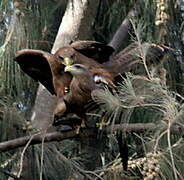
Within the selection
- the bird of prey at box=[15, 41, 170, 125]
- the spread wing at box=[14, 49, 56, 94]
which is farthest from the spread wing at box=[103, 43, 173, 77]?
A: the spread wing at box=[14, 49, 56, 94]

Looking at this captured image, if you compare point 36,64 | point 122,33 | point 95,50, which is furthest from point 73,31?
point 95,50

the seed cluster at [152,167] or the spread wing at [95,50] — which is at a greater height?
the spread wing at [95,50]

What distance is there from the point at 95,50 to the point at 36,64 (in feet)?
0.92

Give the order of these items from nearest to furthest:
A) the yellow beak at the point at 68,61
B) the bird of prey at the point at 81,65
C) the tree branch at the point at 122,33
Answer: the bird of prey at the point at 81,65 → the yellow beak at the point at 68,61 → the tree branch at the point at 122,33

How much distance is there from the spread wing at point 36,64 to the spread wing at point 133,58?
0.33m

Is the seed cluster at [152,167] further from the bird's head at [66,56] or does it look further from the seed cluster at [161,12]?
the seed cluster at [161,12]

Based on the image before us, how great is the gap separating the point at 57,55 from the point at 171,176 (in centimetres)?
67

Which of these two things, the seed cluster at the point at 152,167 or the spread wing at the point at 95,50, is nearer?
the seed cluster at the point at 152,167

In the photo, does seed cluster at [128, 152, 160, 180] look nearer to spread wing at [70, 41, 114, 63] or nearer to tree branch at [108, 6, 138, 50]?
spread wing at [70, 41, 114, 63]

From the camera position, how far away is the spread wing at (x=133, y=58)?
77.0 inches

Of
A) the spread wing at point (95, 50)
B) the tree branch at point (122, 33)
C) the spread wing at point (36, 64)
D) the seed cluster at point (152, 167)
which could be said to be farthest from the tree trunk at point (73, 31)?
the seed cluster at point (152, 167)

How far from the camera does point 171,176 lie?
1777mm

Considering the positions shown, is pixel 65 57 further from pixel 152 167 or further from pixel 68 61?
pixel 152 167

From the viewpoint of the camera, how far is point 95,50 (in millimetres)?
2193
